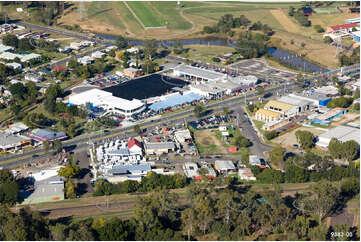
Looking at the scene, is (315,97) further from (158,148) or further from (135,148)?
(135,148)

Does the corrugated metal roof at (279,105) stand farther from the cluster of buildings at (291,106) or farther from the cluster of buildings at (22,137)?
the cluster of buildings at (22,137)

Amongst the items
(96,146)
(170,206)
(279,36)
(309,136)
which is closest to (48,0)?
(279,36)

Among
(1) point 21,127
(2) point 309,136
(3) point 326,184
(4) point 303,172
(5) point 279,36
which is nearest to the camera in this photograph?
(3) point 326,184

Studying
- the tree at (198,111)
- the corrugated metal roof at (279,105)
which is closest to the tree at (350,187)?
the corrugated metal roof at (279,105)

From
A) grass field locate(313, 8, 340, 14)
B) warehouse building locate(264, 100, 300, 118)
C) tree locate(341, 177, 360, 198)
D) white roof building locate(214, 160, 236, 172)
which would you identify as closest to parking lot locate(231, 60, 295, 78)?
warehouse building locate(264, 100, 300, 118)

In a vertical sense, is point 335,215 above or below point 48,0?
below

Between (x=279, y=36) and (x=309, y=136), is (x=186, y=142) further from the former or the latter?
(x=279, y=36)

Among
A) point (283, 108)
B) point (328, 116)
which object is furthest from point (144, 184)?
point (328, 116)
